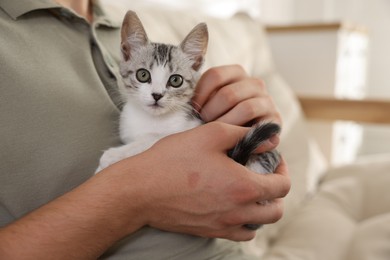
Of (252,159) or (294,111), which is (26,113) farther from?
(294,111)

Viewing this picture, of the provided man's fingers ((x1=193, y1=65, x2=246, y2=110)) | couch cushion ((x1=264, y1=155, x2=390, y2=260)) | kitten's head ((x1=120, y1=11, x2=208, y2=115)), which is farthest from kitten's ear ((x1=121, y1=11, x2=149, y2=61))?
couch cushion ((x1=264, y1=155, x2=390, y2=260))

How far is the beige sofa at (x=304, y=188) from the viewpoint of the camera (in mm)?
988

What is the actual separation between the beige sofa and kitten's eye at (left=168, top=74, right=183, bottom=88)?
30 centimetres

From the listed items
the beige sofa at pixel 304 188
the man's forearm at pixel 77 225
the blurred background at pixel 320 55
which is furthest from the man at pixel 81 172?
the blurred background at pixel 320 55

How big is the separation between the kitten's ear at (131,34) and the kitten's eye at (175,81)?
70 millimetres

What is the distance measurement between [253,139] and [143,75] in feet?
0.65

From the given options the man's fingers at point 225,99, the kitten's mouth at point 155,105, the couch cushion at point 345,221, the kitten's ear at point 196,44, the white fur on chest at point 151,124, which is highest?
the kitten's ear at point 196,44

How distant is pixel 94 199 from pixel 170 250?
5.9 inches

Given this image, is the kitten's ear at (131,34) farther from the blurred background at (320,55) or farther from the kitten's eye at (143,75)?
the blurred background at (320,55)

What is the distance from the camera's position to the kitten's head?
655 millimetres

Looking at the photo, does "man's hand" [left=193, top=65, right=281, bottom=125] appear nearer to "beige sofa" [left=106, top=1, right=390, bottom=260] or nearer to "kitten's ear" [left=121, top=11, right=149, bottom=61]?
"kitten's ear" [left=121, top=11, right=149, bottom=61]

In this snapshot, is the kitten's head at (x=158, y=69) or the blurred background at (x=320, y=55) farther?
the blurred background at (x=320, y=55)

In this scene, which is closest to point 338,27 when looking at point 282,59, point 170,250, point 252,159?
point 282,59

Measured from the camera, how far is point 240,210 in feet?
2.03
